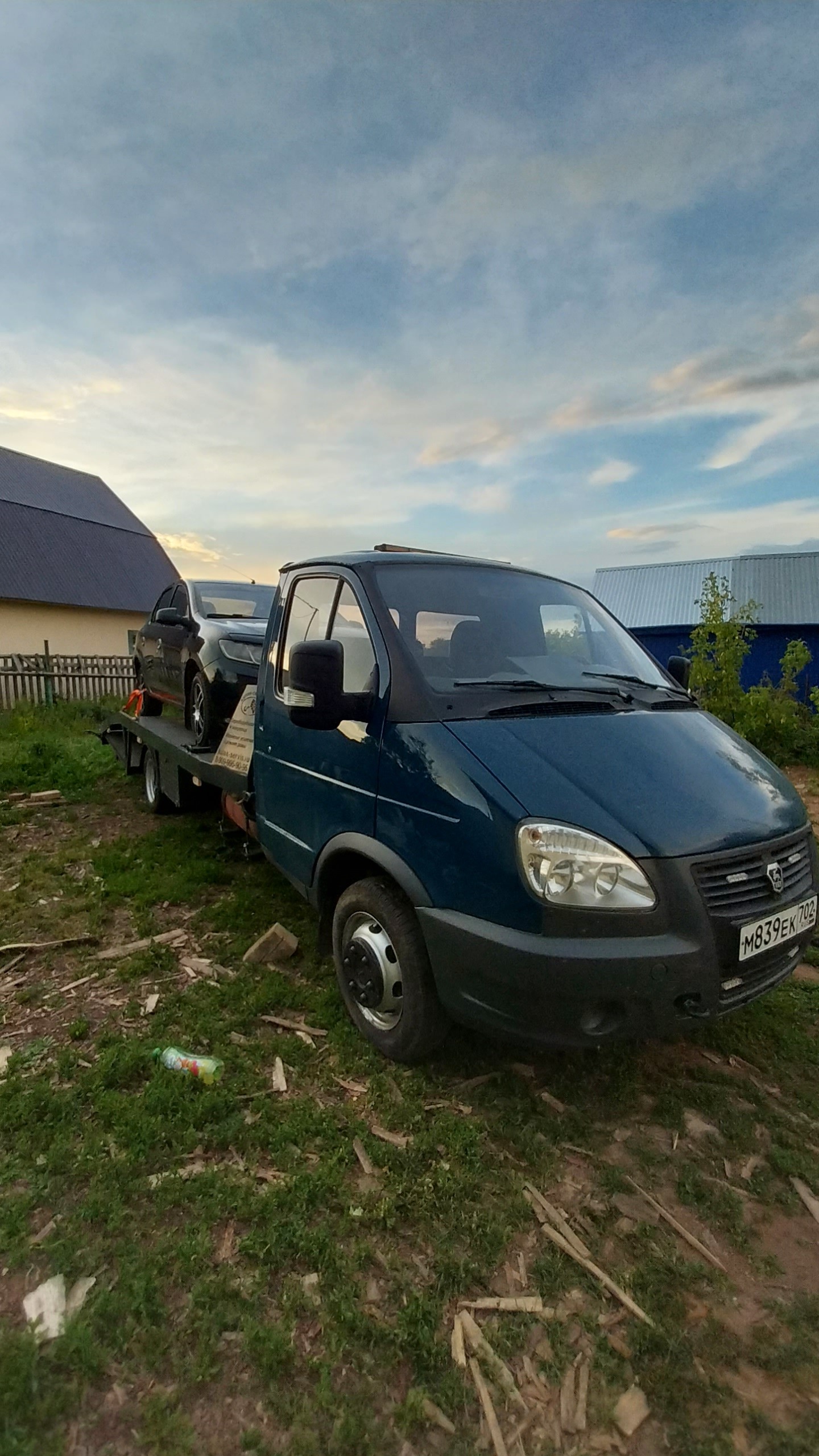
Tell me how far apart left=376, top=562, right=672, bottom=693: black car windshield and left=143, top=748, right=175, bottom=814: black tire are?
3.86 metres

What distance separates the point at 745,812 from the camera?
2598mm

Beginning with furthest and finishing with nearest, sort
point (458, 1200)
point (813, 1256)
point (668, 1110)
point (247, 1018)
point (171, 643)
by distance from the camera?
1. point (171, 643)
2. point (247, 1018)
3. point (668, 1110)
4. point (458, 1200)
5. point (813, 1256)

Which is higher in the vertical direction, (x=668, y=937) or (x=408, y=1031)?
(x=668, y=937)

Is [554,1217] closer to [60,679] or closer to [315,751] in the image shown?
[315,751]

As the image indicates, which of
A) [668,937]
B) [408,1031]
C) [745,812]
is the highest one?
[745,812]

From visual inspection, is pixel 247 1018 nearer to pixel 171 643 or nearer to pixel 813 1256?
pixel 813 1256

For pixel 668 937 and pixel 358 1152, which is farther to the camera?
pixel 358 1152

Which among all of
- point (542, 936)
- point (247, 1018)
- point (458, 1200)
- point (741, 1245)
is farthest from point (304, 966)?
point (741, 1245)

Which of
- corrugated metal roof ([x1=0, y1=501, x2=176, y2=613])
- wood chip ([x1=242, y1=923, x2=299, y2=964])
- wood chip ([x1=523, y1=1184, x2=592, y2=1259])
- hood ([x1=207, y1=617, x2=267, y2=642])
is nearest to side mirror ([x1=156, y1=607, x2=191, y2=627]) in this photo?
hood ([x1=207, y1=617, x2=267, y2=642])

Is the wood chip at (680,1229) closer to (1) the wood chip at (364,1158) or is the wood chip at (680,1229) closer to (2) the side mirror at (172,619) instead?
(1) the wood chip at (364,1158)

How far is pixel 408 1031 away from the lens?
281 cm

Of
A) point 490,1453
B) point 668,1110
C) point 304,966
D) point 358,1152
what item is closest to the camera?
point 490,1453

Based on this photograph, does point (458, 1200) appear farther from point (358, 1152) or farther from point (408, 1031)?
point (408, 1031)

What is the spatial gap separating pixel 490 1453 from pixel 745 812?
1.96 m
